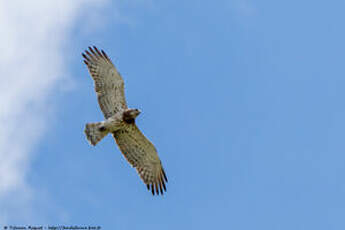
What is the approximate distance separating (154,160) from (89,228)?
267 centimetres

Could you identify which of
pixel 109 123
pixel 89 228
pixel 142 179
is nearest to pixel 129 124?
pixel 109 123

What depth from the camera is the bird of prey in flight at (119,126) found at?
15.3 m

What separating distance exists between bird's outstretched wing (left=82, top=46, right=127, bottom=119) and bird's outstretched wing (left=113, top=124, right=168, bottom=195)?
0.68 m

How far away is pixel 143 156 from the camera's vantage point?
16.0m

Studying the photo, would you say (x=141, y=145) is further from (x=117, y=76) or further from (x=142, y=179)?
(x=117, y=76)

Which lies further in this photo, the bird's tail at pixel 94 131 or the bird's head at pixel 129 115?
the bird's head at pixel 129 115

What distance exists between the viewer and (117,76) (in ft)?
50.9

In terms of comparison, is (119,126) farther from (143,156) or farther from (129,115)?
(143,156)

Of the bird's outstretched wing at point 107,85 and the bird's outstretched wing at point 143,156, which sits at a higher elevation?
the bird's outstretched wing at point 107,85

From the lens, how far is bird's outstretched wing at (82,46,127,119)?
15516mm

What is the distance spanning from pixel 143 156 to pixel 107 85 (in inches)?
86.5

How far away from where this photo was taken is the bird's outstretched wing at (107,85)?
15516 millimetres

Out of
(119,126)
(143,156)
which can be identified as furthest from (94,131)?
(143,156)

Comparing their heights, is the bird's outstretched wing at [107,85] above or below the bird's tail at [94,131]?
above
